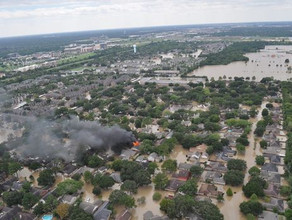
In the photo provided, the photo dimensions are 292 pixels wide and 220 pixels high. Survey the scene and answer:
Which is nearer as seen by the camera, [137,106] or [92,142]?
[92,142]

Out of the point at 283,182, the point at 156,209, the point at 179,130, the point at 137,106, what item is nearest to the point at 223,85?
the point at 137,106

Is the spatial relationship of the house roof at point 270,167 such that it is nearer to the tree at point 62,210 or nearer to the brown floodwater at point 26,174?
the tree at point 62,210

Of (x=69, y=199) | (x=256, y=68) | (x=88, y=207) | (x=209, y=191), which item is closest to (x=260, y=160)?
(x=209, y=191)

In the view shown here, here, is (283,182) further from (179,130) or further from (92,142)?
(92,142)

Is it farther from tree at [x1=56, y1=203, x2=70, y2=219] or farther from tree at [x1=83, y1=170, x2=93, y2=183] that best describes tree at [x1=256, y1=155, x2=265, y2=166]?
tree at [x1=56, y1=203, x2=70, y2=219]

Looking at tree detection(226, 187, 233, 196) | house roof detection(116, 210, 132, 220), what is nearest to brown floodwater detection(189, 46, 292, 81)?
tree detection(226, 187, 233, 196)
